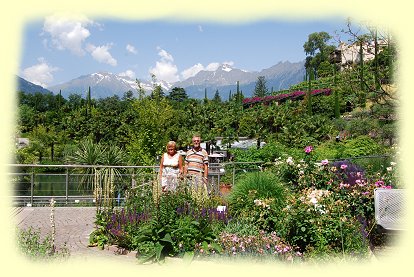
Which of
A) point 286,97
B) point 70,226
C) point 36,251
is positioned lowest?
point 70,226

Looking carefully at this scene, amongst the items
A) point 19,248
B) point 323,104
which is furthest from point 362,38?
point 323,104

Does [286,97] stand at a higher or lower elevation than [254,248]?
higher

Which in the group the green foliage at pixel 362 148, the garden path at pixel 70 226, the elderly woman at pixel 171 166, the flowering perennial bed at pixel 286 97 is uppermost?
the flowering perennial bed at pixel 286 97

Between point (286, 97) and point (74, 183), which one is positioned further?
point (286, 97)

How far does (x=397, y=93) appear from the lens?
7020mm

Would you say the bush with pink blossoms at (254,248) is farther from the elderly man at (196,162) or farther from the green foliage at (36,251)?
the elderly man at (196,162)

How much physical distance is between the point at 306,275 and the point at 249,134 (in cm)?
2999

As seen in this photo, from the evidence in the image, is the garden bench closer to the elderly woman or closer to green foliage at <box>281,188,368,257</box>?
green foliage at <box>281,188,368,257</box>

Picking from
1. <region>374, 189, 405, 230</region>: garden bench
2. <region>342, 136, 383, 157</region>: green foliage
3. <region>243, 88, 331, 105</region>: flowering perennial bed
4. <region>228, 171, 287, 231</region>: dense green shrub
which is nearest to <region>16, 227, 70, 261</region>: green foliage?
<region>228, 171, 287, 231</region>: dense green shrub

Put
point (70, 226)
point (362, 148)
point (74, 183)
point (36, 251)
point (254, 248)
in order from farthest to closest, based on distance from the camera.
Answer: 1. point (362, 148)
2. point (74, 183)
3. point (70, 226)
4. point (254, 248)
5. point (36, 251)

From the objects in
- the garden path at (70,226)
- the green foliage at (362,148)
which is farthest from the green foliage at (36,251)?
the green foliage at (362,148)

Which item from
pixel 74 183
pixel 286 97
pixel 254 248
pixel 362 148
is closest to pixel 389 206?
pixel 254 248

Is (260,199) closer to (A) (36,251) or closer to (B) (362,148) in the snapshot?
(A) (36,251)

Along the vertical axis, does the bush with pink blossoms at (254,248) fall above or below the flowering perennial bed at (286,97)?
below
